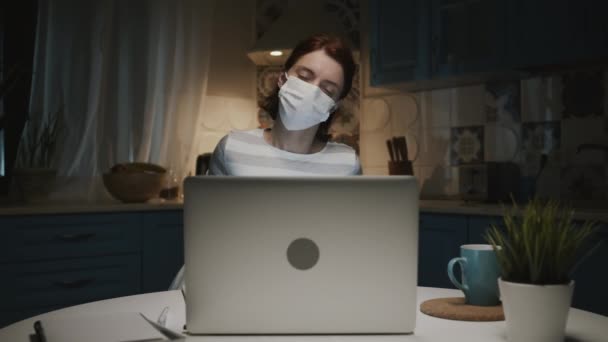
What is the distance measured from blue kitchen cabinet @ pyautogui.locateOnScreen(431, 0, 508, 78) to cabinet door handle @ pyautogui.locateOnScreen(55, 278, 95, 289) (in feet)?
5.95

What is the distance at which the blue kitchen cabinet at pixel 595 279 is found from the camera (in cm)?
217

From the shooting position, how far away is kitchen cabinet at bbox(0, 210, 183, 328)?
247cm

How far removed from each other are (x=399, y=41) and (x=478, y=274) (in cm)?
220

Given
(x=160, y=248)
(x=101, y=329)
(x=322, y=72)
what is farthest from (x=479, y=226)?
(x=101, y=329)

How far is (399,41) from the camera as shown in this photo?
310 centimetres

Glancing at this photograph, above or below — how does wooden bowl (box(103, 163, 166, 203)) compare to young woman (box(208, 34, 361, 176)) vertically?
below

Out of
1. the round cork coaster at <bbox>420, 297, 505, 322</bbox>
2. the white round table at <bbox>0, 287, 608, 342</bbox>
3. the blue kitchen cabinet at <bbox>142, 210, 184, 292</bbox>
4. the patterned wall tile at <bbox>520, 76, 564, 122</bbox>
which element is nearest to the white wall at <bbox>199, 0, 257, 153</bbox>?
the blue kitchen cabinet at <bbox>142, 210, 184, 292</bbox>

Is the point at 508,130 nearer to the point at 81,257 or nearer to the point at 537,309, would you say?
the point at 81,257

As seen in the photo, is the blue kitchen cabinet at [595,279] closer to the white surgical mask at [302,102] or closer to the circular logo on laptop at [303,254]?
the white surgical mask at [302,102]

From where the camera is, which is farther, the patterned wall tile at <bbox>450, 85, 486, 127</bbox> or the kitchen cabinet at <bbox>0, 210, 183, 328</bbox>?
the patterned wall tile at <bbox>450, 85, 486, 127</bbox>

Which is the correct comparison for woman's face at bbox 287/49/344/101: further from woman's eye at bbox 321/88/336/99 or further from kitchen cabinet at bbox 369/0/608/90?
kitchen cabinet at bbox 369/0/608/90

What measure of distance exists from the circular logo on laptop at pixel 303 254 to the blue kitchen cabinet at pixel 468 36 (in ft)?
6.87

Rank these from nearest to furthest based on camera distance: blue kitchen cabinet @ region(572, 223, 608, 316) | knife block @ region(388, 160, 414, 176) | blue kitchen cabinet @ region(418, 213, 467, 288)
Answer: blue kitchen cabinet @ region(572, 223, 608, 316)
blue kitchen cabinet @ region(418, 213, 467, 288)
knife block @ region(388, 160, 414, 176)

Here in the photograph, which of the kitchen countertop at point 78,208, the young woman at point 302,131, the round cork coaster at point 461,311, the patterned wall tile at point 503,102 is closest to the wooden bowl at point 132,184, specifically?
the kitchen countertop at point 78,208
